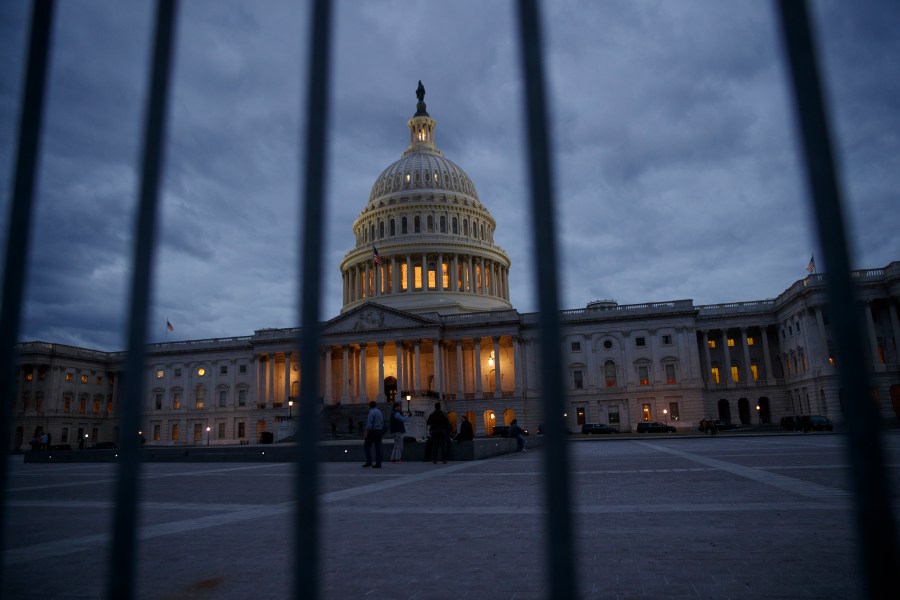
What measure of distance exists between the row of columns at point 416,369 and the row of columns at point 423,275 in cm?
1271

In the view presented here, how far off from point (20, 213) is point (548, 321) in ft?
8.65

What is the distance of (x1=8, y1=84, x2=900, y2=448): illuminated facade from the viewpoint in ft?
228

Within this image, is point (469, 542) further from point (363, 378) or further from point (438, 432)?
point (363, 378)

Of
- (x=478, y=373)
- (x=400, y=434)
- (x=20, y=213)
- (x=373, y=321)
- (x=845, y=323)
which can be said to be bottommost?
(x=400, y=434)

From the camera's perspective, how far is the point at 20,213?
3.11m

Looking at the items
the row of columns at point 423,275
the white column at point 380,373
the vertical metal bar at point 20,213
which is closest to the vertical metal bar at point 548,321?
the vertical metal bar at point 20,213

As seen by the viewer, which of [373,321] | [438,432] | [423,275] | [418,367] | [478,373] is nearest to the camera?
[438,432]

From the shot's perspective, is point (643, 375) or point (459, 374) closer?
point (643, 375)

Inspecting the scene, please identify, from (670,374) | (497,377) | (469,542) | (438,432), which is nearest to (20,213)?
(469,542)

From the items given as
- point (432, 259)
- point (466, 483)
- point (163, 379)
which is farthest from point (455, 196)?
point (466, 483)

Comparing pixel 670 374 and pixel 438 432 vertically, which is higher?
pixel 670 374

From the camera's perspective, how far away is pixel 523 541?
667 centimetres

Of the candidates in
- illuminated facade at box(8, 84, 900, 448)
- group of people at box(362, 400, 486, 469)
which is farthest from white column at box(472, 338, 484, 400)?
Result: group of people at box(362, 400, 486, 469)

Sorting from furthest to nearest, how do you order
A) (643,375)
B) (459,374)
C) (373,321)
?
(459,374) → (373,321) → (643,375)
